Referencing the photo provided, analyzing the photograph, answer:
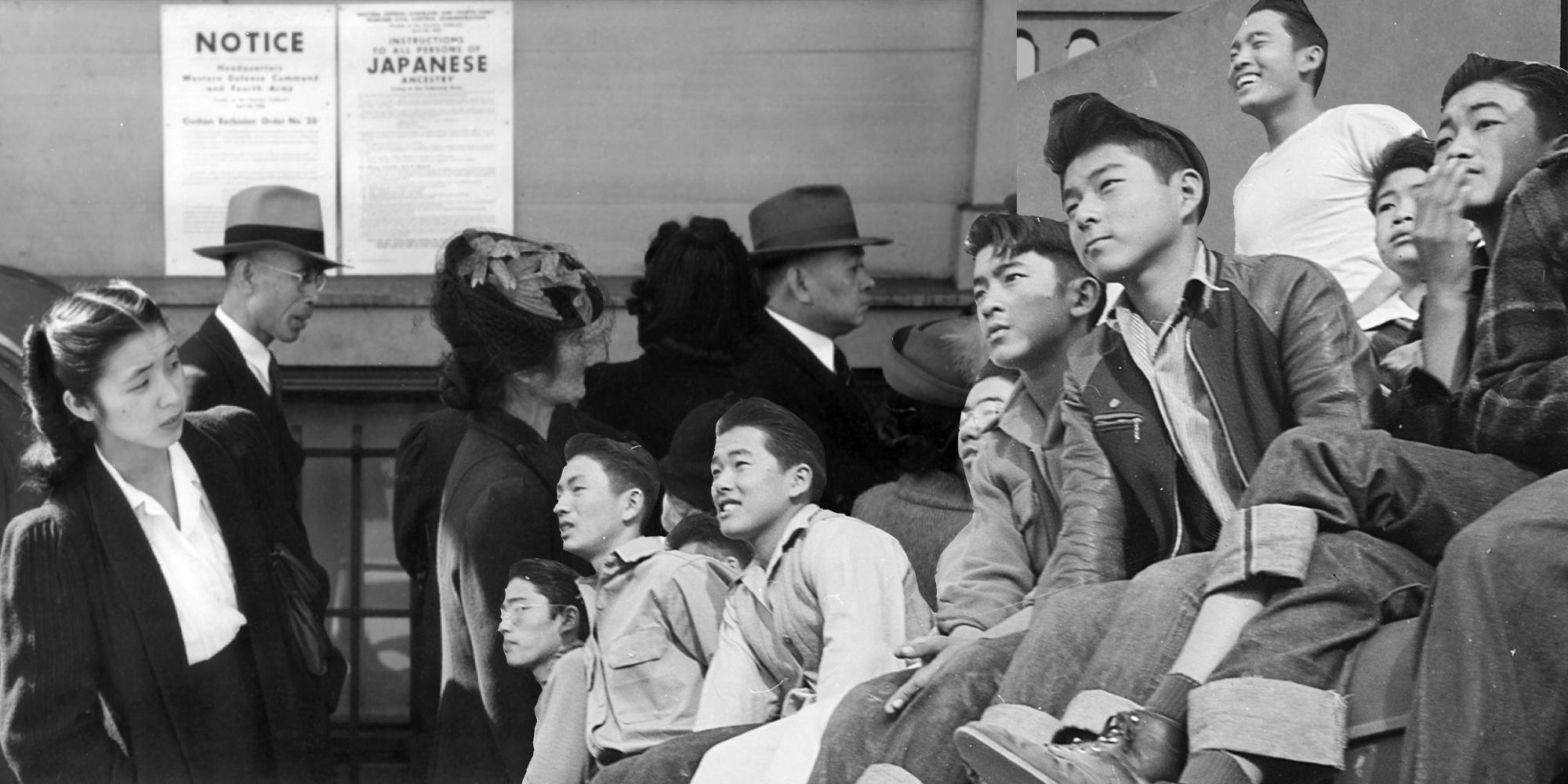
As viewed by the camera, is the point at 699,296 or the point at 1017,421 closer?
the point at 1017,421

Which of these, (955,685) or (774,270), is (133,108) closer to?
(774,270)

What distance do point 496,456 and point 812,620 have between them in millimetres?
987

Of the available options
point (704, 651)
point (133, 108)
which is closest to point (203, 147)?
point (133, 108)

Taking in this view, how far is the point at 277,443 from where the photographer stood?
217 inches

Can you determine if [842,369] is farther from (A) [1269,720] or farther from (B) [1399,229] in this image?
(A) [1269,720]

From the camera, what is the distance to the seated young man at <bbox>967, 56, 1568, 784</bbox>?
3363mm

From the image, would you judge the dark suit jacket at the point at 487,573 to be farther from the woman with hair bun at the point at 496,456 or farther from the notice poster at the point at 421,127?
the notice poster at the point at 421,127

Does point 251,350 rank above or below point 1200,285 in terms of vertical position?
below

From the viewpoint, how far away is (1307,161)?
14.1 feet

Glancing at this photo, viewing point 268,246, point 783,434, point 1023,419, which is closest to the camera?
point 1023,419

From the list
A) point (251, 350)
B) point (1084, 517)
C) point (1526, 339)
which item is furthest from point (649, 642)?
point (1526, 339)

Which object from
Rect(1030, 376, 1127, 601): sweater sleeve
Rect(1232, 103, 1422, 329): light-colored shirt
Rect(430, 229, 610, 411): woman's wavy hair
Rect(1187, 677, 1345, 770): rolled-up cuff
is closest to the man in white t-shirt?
Rect(1232, 103, 1422, 329): light-colored shirt

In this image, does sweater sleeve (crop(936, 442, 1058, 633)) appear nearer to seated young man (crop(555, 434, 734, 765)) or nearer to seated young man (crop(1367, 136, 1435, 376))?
seated young man (crop(555, 434, 734, 765))

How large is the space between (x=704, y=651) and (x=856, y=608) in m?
0.39
